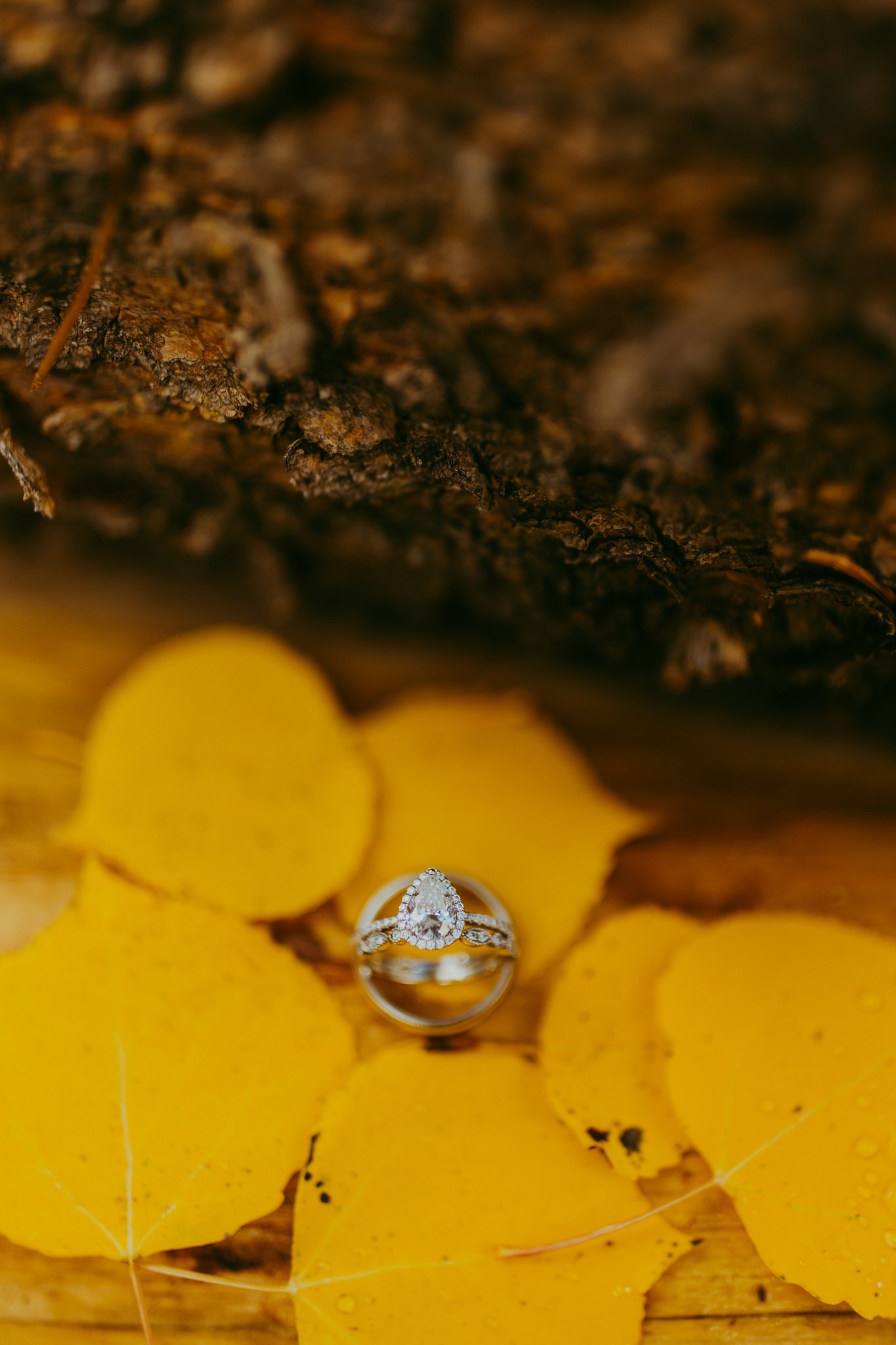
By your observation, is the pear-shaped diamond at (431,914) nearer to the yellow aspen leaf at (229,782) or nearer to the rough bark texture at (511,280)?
the yellow aspen leaf at (229,782)

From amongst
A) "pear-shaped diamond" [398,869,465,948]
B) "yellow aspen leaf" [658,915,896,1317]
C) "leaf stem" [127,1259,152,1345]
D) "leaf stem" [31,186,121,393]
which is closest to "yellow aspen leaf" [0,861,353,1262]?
"leaf stem" [127,1259,152,1345]

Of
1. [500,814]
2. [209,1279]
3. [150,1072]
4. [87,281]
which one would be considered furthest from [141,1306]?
[87,281]

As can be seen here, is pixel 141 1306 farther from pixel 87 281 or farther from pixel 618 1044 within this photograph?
pixel 87 281

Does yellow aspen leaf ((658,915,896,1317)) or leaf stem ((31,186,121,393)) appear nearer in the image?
leaf stem ((31,186,121,393))

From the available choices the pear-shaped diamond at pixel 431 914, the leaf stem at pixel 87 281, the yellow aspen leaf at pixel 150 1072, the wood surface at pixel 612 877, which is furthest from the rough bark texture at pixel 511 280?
the yellow aspen leaf at pixel 150 1072

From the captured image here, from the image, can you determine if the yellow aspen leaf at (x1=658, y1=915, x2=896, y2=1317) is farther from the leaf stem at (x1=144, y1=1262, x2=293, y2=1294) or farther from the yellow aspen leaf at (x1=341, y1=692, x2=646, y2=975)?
the leaf stem at (x1=144, y1=1262, x2=293, y2=1294)

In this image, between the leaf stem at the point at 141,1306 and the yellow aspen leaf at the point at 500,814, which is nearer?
the leaf stem at the point at 141,1306

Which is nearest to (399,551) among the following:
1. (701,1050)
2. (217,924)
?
(217,924)
